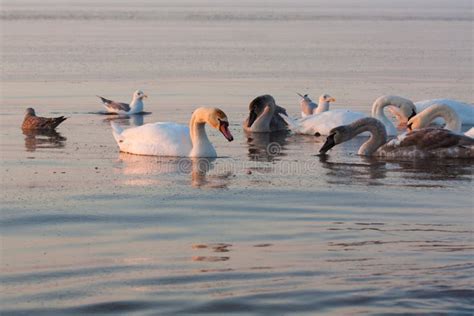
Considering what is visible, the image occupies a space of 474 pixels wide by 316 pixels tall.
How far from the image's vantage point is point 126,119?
63.8 feet

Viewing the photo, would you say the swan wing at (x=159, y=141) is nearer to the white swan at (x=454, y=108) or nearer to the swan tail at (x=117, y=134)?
the swan tail at (x=117, y=134)

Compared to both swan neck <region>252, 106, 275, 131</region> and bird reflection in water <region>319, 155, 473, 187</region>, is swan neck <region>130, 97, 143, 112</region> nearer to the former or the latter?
swan neck <region>252, 106, 275, 131</region>

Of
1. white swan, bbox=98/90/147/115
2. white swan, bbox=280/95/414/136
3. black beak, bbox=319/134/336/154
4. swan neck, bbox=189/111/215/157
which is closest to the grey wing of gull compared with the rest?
white swan, bbox=98/90/147/115

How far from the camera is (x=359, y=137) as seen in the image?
17.7 meters

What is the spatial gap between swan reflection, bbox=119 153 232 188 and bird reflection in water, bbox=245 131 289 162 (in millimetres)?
899

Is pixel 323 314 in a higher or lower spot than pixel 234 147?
lower

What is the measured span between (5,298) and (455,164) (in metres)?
8.15

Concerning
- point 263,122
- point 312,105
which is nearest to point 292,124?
point 263,122

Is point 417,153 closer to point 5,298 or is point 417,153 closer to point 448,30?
point 5,298

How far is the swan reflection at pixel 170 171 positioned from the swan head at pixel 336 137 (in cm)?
183

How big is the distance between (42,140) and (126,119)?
312 centimetres

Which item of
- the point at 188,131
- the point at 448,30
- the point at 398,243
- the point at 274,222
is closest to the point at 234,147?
the point at 188,131

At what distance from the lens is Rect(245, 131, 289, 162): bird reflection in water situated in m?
15.4

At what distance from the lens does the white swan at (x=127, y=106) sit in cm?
1983
